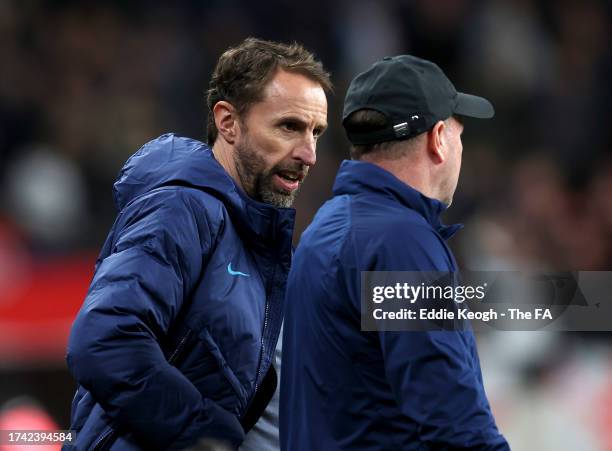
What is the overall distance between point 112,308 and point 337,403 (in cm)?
62

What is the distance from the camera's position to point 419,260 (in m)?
2.38

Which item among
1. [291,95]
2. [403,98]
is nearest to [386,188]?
[403,98]

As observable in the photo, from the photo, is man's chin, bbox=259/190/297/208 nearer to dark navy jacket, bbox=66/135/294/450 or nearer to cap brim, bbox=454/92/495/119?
dark navy jacket, bbox=66/135/294/450

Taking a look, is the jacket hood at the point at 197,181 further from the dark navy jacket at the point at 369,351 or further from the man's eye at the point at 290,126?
the dark navy jacket at the point at 369,351

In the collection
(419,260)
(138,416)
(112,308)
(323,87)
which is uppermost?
(323,87)

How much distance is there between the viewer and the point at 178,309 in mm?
2873

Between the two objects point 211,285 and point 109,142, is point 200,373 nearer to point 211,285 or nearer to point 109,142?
point 211,285

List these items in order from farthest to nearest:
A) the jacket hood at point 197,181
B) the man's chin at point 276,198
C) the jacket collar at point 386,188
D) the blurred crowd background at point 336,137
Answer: the blurred crowd background at point 336,137, the man's chin at point 276,198, the jacket hood at point 197,181, the jacket collar at point 386,188

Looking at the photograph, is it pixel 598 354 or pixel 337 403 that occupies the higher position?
pixel 598 354

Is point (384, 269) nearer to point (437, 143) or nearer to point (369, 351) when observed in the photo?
point (369, 351)

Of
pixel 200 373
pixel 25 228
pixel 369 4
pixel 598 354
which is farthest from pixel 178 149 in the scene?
pixel 369 4

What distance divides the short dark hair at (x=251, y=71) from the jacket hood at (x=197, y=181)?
0.21m

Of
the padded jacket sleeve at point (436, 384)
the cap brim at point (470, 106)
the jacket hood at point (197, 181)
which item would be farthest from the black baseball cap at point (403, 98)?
the jacket hood at point (197, 181)

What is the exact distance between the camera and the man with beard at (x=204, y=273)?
276 cm
